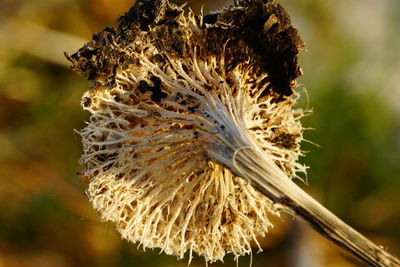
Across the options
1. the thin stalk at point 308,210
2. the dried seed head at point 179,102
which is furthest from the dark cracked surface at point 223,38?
the thin stalk at point 308,210

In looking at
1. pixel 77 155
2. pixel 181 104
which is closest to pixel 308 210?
pixel 181 104

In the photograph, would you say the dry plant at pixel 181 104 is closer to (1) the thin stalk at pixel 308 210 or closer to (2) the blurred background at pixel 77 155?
(1) the thin stalk at pixel 308 210

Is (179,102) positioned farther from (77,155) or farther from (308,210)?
(77,155)

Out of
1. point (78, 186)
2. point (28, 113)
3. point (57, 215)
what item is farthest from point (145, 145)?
point (28, 113)

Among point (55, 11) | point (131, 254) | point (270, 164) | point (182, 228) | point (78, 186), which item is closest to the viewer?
point (270, 164)

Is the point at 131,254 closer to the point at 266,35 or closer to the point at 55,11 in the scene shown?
the point at 55,11

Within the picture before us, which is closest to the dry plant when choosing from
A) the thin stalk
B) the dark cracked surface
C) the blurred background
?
the dark cracked surface
